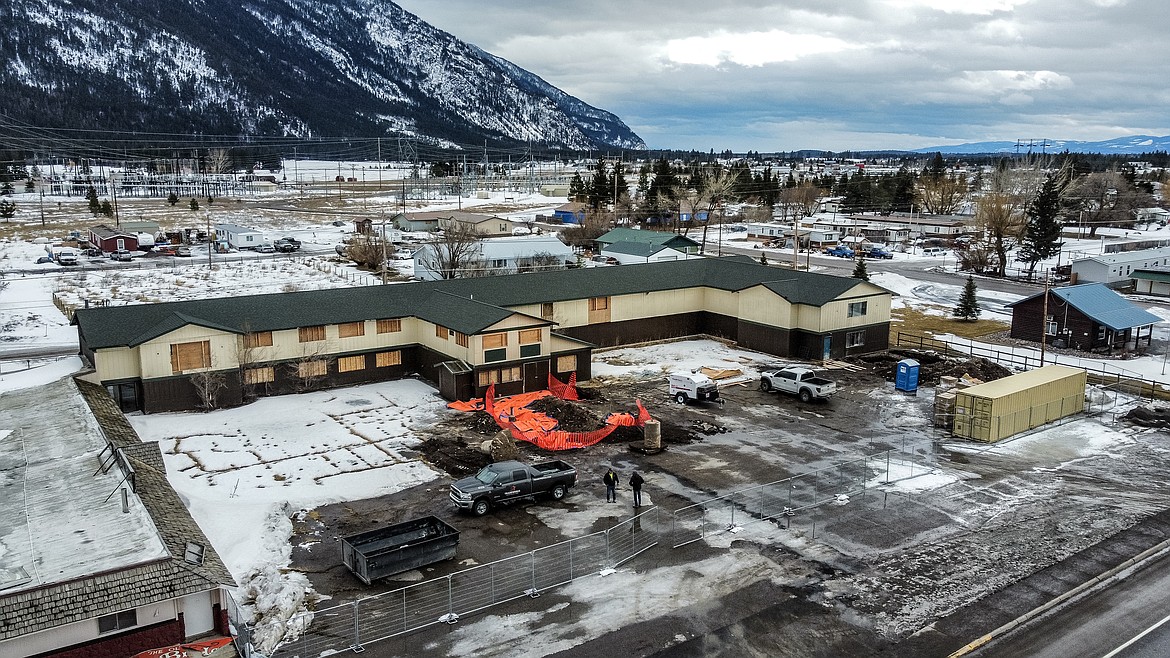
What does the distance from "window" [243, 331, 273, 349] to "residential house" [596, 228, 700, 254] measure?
53.5 m

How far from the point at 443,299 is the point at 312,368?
8020 millimetres

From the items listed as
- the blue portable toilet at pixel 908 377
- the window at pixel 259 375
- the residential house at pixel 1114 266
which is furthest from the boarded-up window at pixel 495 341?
the residential house at pixel 1114 266

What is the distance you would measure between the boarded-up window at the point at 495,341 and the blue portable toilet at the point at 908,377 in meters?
20.6

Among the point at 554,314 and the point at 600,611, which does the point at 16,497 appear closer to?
the point at 600,611

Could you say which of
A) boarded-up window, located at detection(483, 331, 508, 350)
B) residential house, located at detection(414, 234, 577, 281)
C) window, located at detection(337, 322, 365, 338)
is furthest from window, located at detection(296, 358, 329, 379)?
residential house, located at detection(414, 234, 577, 281)

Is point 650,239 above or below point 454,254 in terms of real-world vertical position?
above

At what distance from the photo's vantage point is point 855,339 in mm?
50500

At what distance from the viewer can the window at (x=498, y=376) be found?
131ft

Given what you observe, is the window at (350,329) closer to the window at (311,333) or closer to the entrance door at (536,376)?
the window at (311,333)

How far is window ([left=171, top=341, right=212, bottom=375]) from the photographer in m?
37.4

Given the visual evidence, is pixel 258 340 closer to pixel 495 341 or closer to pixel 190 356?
pixel 190 356

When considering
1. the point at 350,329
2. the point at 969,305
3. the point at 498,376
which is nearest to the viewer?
the point at 498,376

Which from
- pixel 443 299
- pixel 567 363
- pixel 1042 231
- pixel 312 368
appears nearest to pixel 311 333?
pixel 312 368

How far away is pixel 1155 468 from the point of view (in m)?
31.8
